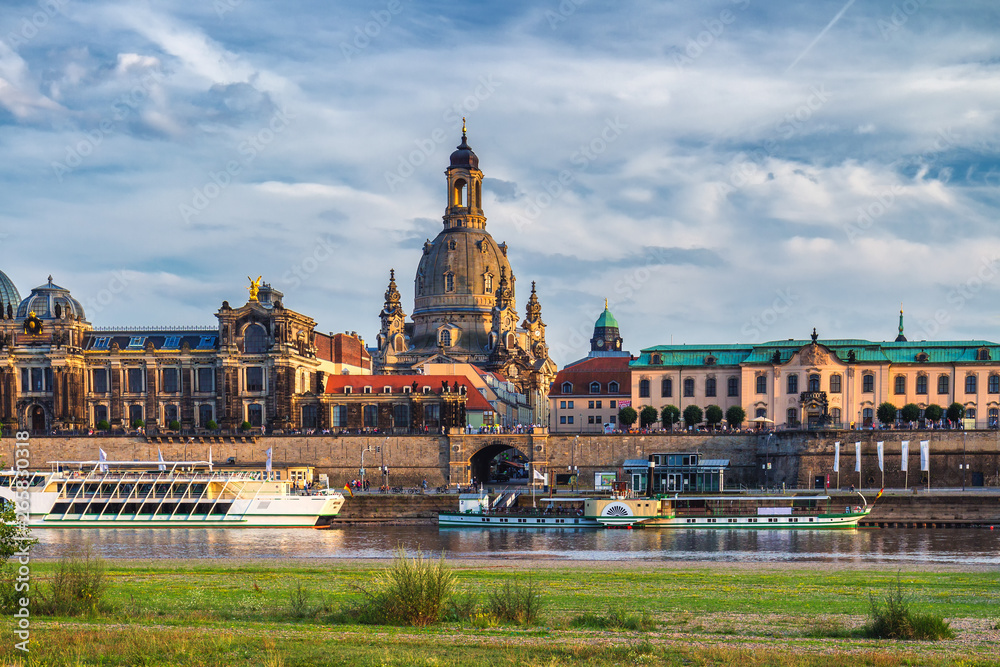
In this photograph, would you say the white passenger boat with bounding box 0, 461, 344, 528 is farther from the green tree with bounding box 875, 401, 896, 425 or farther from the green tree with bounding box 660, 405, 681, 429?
the green tree with bounding box 875, 401, 896, 425

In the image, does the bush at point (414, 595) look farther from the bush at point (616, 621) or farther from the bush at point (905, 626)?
the bush at point (905, 626)

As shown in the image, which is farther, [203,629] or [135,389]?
[135,389]

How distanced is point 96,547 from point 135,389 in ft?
165

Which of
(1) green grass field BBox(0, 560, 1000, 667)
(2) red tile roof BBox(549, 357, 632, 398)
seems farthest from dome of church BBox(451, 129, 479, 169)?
(1) green grass field BBox(0, 560, 1000, 667)

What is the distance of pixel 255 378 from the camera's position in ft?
349

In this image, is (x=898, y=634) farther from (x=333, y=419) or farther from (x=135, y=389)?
(x=135, y=389)

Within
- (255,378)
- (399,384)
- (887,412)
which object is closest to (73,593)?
(887,412)

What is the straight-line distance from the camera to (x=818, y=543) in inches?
2402

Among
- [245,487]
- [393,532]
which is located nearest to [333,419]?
[245,487]

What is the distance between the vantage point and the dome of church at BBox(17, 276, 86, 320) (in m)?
109

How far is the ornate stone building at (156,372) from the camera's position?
106m

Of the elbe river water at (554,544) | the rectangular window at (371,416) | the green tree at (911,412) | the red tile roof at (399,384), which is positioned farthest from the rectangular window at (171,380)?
the green tree at (911,412)

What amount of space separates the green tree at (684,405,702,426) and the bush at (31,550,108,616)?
7402 centimetres

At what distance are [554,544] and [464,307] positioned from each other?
278ft
